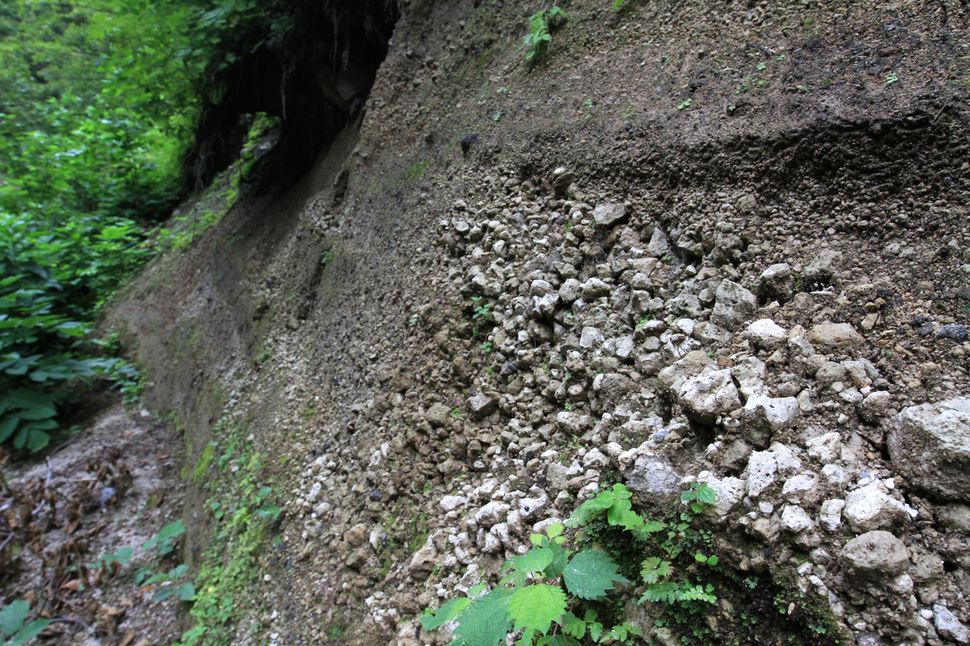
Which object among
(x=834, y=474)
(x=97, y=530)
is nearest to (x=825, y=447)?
(x=834, y=474)

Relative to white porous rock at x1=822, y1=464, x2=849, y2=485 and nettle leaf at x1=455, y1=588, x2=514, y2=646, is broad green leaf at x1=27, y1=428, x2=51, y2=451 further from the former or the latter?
white porous rock at x1=822, y1=464, x2=849, y2=485

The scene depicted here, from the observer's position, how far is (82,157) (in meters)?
8.33

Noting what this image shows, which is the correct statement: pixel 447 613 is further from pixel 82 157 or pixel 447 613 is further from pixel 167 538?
pixel 82 157

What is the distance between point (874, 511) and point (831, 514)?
90mm

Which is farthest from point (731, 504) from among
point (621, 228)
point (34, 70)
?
point (34, 70)

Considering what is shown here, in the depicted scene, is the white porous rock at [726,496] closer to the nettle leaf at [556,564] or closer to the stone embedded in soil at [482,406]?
the nettle leaf at [556,564]

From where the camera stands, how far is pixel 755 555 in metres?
1.23

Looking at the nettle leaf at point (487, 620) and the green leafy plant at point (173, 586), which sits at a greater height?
the nettle leaf at point (487, 620)

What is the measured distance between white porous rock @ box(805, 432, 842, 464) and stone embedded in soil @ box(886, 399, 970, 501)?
116 mm

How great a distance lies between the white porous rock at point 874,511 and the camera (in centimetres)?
113

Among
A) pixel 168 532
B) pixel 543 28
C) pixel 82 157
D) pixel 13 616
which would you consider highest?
pixel 82 157

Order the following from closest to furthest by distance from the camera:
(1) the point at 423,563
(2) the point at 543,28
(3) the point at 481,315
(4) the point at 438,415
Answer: (1) the point at 423,563
(4) the point at 438,415
(3) the point at 481,315
(2) the point at 543,28

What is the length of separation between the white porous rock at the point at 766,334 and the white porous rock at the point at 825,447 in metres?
0.35

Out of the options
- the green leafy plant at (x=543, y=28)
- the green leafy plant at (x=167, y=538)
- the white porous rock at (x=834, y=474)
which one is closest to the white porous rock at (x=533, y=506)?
the white porous rock at (x=834, y=474)
